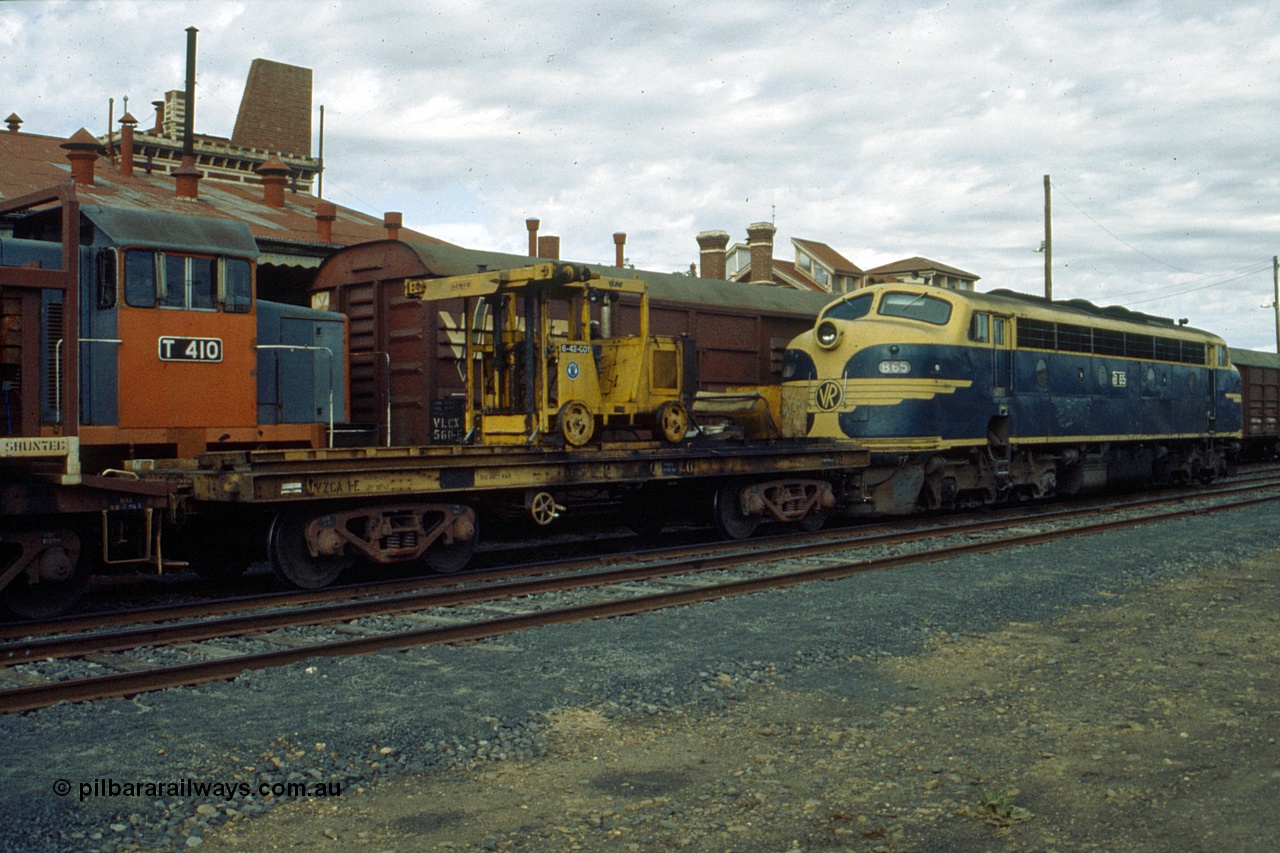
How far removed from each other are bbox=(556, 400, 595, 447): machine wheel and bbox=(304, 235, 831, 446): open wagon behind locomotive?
1.17 metres

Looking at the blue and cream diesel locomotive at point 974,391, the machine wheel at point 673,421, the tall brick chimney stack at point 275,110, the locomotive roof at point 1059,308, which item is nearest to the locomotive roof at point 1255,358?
Result: the locomotive roof at point 1059,308

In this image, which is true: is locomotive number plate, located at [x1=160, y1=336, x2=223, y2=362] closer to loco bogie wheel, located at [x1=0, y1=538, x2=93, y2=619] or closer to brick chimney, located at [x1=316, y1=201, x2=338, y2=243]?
loco bogie wheel, located at [x1=0, y1=538, x2=93, y2=619]

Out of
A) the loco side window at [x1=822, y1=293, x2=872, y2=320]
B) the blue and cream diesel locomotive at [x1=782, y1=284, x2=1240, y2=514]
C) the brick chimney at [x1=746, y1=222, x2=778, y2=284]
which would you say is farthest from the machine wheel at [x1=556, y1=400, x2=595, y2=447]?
the brick chimney at [x1=746, y1=222, x2=778, y2=284]

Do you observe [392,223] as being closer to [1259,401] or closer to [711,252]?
[711,252]

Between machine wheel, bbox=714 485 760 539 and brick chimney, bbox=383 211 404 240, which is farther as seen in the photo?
brick chimney, bbox=383 211 404 240

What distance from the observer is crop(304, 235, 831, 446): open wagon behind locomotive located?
12.7m

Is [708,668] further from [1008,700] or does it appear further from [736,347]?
[736,347]

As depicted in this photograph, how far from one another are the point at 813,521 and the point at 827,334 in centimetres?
262

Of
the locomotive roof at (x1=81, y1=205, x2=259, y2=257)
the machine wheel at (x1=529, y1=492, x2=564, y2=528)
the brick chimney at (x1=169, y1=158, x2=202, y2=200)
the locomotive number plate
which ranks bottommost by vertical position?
the machine wheel at (x1=529, y1=492, x2=564, y2=528)

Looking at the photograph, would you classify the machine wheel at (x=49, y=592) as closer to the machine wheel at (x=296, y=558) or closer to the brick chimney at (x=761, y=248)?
the machine wheel at (x=296, y=558)

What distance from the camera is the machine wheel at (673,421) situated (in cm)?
1141

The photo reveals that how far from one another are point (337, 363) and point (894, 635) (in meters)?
7.76

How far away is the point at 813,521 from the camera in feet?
44.6

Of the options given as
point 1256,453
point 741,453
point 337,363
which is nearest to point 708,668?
point 741,453
